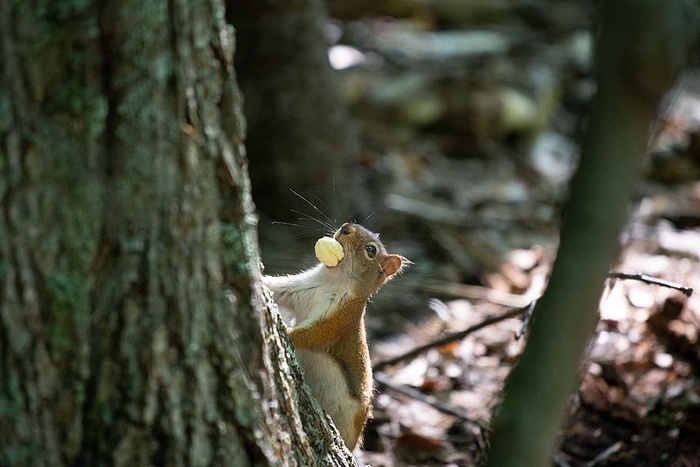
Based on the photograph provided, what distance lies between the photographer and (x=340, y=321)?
3.28 m

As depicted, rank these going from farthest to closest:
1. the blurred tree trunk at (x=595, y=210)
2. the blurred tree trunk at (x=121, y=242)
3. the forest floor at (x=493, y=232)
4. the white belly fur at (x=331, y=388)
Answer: the forest floor at (x=493, y=232)
the white belly fur at (x=331, y=388)
the blurred tree trunk at (x=121, y=242)
the blurred tree trunk at (x=595, y=210)

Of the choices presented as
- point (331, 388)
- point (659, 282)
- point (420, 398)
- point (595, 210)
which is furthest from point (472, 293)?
point (595, 210)

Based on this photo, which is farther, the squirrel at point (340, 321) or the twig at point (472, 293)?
the twig at point (472, 293)

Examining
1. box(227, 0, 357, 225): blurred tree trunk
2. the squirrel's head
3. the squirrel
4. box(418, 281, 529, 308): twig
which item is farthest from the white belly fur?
box(227, 0, 357, 225): blurred tree trunk

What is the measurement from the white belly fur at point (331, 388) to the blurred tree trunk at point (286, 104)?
2458 millimetres

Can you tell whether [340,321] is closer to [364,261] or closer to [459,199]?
[364,261]

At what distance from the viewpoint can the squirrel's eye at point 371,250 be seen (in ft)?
11.8

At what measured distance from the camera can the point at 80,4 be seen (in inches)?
68.0

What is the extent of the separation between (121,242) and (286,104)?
394 centimetres

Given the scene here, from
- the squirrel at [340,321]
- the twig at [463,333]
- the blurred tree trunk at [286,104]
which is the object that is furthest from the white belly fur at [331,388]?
the blurred tree trunk at [286,104]

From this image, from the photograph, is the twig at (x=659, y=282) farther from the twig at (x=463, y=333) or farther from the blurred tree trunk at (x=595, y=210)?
A: the blurred tree trunk at (x=595, y=210)

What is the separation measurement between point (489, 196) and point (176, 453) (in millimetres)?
5296

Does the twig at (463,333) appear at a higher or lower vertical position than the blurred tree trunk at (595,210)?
lower

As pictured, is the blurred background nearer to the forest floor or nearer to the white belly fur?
the forest floor
